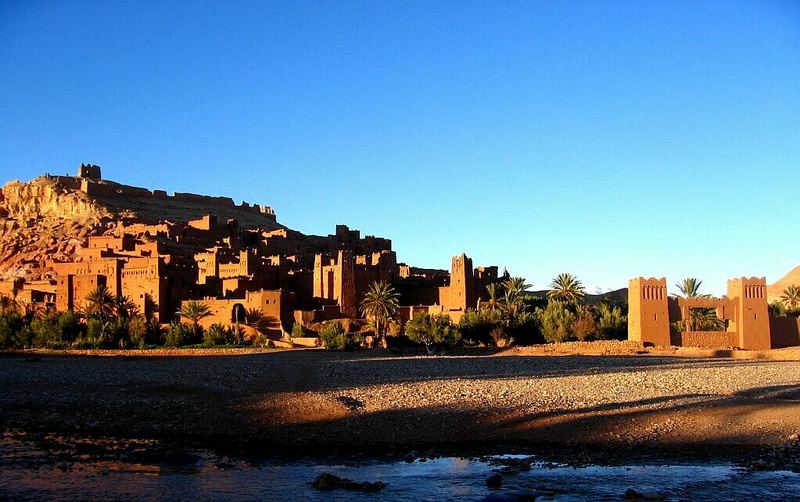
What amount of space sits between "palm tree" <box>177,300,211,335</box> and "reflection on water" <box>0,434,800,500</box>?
3267cm

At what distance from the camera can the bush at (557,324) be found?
44.3 meters

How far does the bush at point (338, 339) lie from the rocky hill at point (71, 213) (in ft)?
101

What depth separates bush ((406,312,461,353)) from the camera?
144 feet

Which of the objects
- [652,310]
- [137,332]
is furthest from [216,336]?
[652,310]

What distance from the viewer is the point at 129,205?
9025 centimetres

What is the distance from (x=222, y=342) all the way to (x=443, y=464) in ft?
110

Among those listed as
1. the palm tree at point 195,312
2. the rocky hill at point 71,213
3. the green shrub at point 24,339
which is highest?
the rocky hill at point 71,213

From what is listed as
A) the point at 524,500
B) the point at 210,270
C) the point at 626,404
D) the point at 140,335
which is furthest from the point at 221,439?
the point at 210,270

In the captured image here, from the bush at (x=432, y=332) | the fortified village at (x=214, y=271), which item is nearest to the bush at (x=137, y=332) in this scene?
the fortified village at (x=214, y=271)

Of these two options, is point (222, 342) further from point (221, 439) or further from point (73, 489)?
point (73, 489)

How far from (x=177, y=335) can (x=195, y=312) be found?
7.29ft

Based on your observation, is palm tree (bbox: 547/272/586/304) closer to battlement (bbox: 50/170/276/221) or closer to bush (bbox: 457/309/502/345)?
bush (bbox: 457/309/502/345)

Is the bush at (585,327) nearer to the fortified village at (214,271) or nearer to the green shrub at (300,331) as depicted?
the fortified village at (214,271)

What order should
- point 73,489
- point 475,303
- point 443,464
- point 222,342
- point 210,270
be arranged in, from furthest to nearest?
1. point 210,270
2. point 475,303
3. point 222,342
4. point 443,464
5. point 73,489
